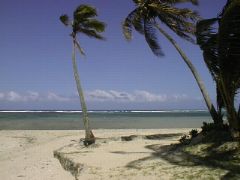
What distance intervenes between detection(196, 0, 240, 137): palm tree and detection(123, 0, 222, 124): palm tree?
2398mm

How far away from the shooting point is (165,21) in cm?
1420

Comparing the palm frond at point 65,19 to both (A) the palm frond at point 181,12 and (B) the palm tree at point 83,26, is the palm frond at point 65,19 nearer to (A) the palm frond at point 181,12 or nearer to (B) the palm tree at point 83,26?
(B) the palm tree at point 83,26

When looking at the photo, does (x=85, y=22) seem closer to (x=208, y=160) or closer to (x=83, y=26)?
(x=83, y=26)

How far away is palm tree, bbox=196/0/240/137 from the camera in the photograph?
9430 millimetres

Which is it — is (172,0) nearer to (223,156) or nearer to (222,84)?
(222,84)

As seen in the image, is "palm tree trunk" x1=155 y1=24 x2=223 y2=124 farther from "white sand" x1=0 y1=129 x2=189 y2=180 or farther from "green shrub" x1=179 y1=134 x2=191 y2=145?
"white sand" x1=0 y1=129 x2=189 y2=180

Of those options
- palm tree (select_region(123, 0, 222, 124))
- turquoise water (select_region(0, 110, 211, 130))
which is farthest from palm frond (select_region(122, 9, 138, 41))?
turquoise water (select_region(0, 110, 211, 130))

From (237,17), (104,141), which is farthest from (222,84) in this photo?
(104,141)

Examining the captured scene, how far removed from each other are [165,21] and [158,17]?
1.41 ft

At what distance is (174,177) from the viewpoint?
28.8 ft

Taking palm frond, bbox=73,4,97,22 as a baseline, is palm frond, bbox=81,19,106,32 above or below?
below

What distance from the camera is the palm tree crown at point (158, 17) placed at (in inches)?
535

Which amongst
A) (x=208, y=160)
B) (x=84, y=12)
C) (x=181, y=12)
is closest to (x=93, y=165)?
(x=208, y=160)

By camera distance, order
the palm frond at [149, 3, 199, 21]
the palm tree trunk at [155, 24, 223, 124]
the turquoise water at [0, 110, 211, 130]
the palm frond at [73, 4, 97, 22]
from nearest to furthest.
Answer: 1. the palm tree trunk at [155, 24, 223, 124]
2. the palm frond at [149, 3, 199, 21]
3. the palm frond at [73, 4, 97, 22]
4. the turquoise water at [0, 110, 211, 130]
